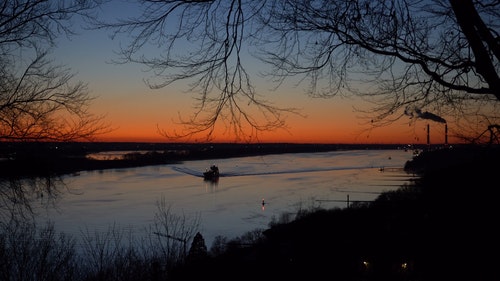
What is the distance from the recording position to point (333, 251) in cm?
3142

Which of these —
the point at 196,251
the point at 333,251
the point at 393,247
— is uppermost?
the point at 196,251

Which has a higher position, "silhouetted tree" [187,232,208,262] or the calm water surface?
"silhouetted tree" [187,232,208,262]

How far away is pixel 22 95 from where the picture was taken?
5035 mm

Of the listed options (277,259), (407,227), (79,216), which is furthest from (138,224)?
(407,227)

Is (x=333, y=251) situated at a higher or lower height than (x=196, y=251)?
lower

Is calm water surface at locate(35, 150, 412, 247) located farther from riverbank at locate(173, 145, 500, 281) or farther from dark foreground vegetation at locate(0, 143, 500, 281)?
riverbank at locate(173, 145, 500, 281)

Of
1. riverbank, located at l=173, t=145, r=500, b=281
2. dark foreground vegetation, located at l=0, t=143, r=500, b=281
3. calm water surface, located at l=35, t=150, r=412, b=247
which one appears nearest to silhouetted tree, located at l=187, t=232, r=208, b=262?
dark foreground vegetation, located at l=0, t=143, r=500, b=281

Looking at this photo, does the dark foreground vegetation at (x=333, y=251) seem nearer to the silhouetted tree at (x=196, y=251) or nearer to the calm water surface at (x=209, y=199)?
the silhouetted tree at (x=196, y=251)

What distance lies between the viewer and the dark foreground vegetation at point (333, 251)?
536 inches

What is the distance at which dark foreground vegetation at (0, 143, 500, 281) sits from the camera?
1362cm

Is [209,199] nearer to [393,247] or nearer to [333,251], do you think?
[333,251]

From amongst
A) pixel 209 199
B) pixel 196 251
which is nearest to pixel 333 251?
pixel 196 251

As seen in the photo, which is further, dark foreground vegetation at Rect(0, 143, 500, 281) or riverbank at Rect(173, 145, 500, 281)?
riverbank at Rect(173, 145, 500, 281)

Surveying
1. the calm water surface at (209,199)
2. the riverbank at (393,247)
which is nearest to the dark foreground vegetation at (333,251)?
the riverbank at (393,247)
